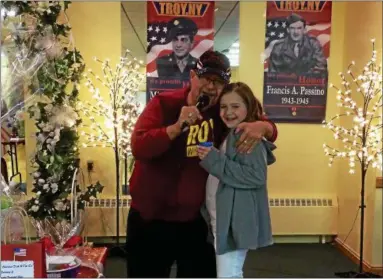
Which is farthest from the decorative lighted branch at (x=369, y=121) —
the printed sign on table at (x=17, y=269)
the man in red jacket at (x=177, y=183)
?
the printed sign on table at (x=17, y=269)

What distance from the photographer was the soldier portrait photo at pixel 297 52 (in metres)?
3.62

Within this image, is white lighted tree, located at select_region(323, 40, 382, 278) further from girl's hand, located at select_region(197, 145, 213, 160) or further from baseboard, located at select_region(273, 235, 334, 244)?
girl's hand, located at select_region(197, 145, 213, 160)

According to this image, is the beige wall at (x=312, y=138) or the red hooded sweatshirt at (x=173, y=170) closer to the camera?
the red hooded sweatshirt at (x=173, y=170)

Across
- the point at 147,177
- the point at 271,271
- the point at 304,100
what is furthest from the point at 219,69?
the point at 304,100

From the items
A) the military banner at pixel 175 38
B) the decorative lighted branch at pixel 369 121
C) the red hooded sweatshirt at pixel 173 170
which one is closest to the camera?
the red hooded sweatshirt at pixel 173 170

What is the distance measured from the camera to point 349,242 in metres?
3.53

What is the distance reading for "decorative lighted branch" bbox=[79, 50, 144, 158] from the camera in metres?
3.35

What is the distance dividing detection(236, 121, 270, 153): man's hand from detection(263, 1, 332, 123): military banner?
7.59 ft

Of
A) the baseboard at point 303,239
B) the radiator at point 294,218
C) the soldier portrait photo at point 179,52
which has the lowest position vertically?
the baseboard at point 303,239

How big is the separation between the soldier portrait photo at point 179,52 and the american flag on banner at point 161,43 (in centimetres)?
3

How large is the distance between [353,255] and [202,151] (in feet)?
8.18

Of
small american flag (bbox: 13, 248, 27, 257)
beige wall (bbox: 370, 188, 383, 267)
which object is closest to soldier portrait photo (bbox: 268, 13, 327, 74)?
beige wall (bbox: 370, 188, 383, 267)

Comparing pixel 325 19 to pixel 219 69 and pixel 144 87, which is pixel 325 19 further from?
pixel 219 69

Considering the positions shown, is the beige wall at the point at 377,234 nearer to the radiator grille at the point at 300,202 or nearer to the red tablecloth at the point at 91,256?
the radiator grille at the point at 300,202
